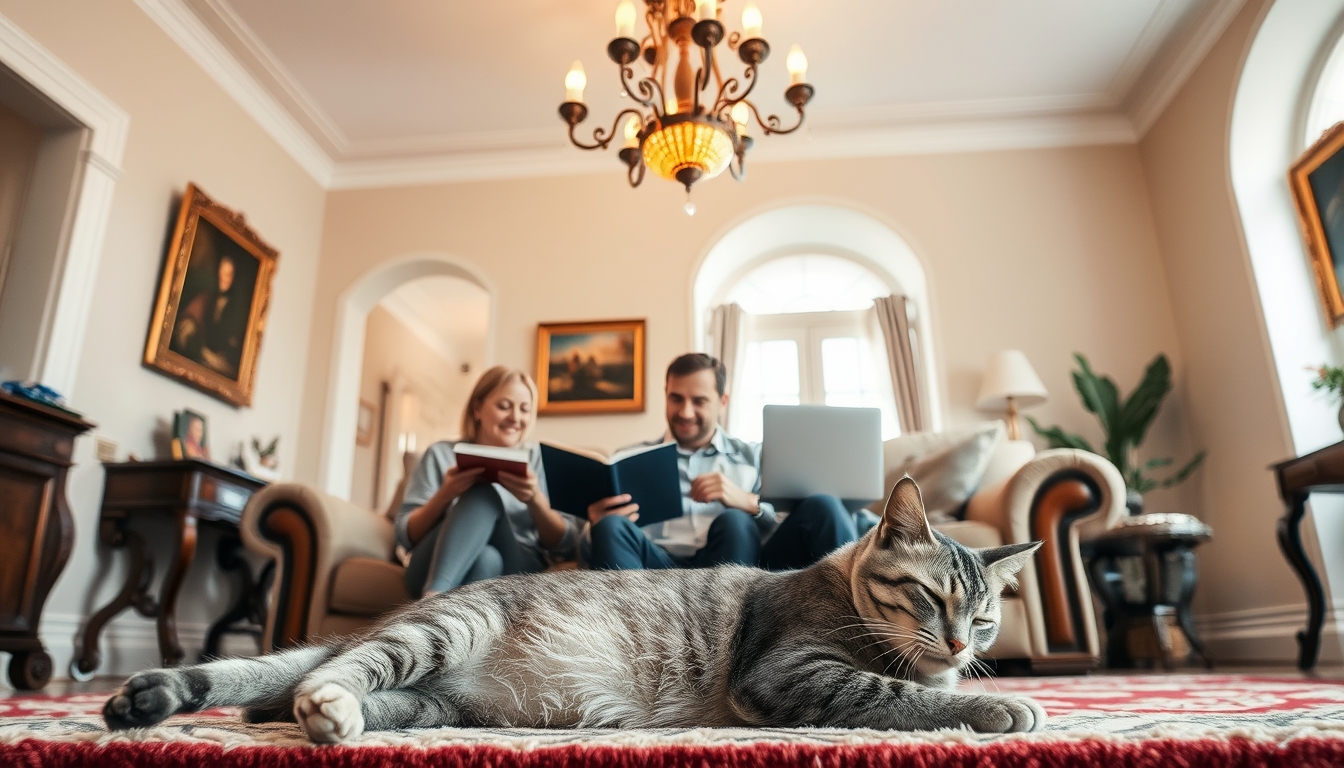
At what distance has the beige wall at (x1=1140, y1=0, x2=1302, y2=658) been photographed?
10.5 feet

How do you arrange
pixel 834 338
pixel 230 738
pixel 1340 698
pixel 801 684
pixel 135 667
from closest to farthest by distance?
pixel 230 738, pixel 801 684, pixel 1340 698, pixel 135 667, pixel 834 338

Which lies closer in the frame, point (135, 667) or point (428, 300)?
point (135, 667)

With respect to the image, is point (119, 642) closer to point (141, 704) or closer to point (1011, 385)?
point (141, 704)

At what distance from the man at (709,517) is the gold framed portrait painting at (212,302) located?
7.53ft

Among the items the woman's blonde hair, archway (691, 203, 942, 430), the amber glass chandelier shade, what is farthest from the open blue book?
archway (691, 203, 942, 430)

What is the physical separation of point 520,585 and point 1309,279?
3.58m

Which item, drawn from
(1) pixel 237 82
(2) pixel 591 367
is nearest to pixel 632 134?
(2) pixel 591 367

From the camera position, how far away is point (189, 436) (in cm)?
326

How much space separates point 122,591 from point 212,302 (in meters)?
1.30

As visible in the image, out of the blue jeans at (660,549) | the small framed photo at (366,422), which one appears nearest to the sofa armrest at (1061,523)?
the blue jeans at (660,549)

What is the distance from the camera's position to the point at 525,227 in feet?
14.6

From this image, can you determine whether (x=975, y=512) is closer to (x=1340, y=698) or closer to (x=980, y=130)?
(x=1340, y=698)

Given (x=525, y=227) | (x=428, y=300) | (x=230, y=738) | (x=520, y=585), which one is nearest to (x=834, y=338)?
(x=525, y=227)

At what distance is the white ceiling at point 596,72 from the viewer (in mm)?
3498
